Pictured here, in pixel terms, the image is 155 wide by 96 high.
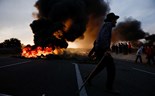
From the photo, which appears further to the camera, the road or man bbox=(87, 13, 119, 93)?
man bbox=(87, 13, 119, 93)

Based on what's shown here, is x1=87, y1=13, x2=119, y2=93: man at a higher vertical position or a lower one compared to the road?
higher

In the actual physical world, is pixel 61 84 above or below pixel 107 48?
below

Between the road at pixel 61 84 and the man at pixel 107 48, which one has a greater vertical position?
the man at pixel 107 48

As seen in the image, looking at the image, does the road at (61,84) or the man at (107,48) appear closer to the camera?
the road at (61,84)

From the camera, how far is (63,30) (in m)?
48.9

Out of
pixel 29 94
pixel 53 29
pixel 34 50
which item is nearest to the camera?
pixel 29 94

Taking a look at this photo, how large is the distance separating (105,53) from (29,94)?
2071 millimetres

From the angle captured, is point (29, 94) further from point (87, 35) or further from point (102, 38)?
point (87, 35)

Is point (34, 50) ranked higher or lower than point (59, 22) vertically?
lower

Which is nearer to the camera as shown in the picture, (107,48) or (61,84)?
(107,48)

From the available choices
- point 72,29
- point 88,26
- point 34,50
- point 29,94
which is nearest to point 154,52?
point 29,94

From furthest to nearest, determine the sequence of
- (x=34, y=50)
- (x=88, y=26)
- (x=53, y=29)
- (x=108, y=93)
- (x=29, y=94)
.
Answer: (x=88, y=26)
(x=53, y=29)
(x=34, y=50)
(x=108, y=93)
(x=29, y=94)

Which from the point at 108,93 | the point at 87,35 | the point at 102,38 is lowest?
the point at 108,93

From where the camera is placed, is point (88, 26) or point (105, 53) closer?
point (105, 53)
